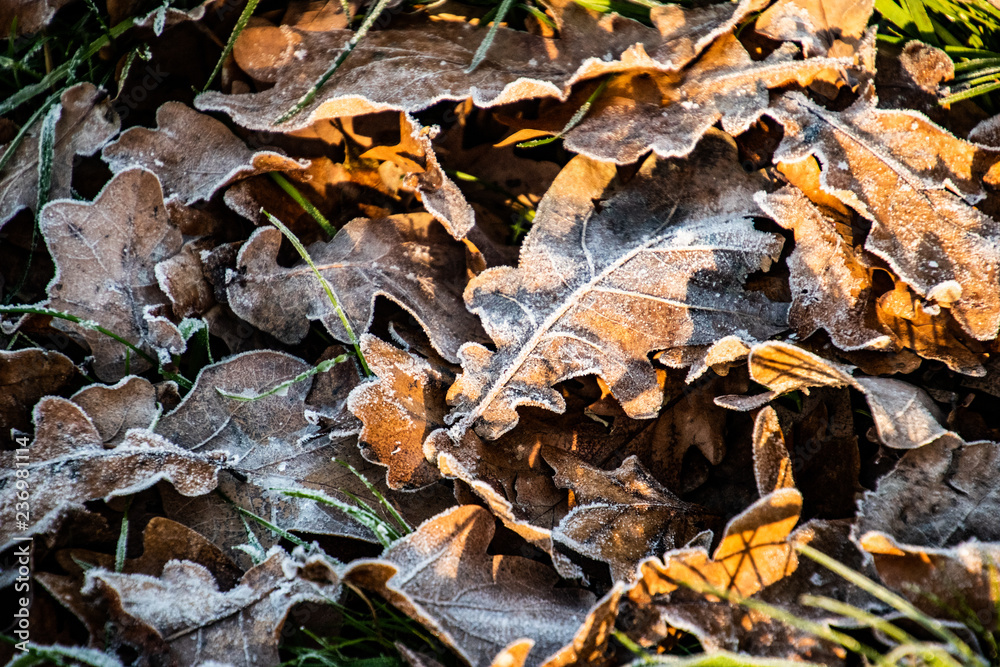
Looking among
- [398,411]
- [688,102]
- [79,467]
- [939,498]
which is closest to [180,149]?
[79,467]

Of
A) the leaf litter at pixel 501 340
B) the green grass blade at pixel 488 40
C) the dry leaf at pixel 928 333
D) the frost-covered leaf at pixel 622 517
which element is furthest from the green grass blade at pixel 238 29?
the dry leaf at pixel 928 333

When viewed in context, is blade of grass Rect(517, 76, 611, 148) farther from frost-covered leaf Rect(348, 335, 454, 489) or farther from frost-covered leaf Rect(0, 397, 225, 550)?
frost-covered leaf Rect(0, 397, 225, 550)

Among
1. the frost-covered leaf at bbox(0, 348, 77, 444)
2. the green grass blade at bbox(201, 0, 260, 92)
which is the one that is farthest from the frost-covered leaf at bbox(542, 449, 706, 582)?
the green grass blade at bbox(201, 0, 260, 92)

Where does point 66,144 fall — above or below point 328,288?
above

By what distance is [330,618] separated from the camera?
198 centimetres

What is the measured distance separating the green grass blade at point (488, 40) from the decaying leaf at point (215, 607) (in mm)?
1649

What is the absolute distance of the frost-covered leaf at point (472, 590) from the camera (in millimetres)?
1763

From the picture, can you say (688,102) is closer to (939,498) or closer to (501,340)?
(501,340)

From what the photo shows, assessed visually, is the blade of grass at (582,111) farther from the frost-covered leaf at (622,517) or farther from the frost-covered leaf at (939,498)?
the frost-covered leaf at (939,498)

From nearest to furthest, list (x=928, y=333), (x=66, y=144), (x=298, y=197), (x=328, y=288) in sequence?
(x=928, y=333) → (x=328, y=288) → (x=298, y=197) → (x=66, y=144)

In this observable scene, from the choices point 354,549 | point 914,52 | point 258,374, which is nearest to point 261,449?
point 258,374

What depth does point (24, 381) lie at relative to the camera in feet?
7.27

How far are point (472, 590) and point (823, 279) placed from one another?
54.5 inches

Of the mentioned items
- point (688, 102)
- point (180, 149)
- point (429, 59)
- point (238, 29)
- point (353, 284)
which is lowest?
point (353, 284)
